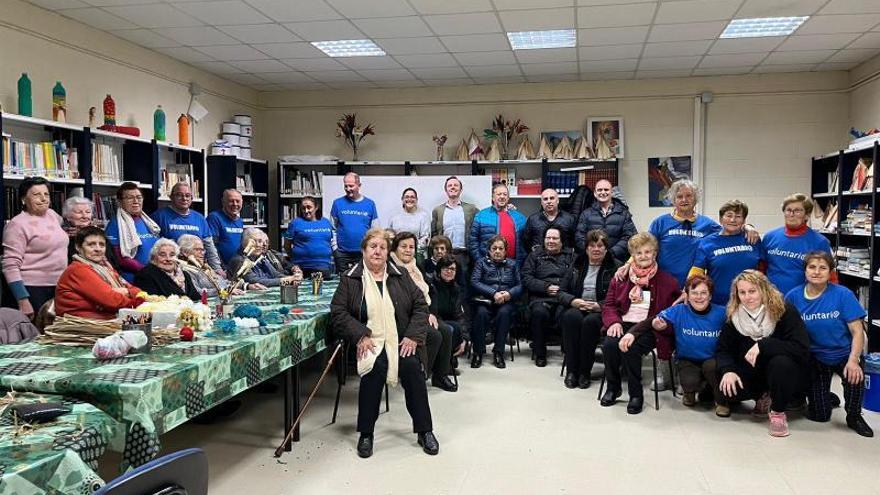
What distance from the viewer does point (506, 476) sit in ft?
10.1

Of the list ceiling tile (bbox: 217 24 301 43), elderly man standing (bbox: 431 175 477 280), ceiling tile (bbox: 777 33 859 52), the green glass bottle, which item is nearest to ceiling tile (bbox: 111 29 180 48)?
ceiling tile (bbox: 217 24 301 43)

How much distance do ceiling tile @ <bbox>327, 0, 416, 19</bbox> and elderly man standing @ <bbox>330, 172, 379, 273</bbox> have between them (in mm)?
1526

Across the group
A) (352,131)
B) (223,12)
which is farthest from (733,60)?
(223,12)

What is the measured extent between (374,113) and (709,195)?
171 inches

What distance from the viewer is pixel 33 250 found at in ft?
13.2

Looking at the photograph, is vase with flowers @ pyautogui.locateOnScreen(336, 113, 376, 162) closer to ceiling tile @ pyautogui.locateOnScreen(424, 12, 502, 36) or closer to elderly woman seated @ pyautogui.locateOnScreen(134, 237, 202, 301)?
ceiling tile @ pyautogui.locateOnScreen(424, 12, 502, 36)

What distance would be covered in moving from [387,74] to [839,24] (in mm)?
Answer: 4509

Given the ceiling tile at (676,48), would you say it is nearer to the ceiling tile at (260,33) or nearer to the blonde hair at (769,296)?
→ the blonde hair at (769,296)

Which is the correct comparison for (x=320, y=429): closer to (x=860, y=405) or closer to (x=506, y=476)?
(x=506, y=476)

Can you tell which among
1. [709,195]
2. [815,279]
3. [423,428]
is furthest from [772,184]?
[423,428]

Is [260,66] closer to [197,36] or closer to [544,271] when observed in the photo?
[197,36]

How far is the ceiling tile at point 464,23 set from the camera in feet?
16.8

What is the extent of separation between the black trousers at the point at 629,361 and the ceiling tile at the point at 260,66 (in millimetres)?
4712

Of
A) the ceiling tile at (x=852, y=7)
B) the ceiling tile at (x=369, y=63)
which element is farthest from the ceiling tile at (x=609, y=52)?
the ceiling tile at (x=369, y=63)
